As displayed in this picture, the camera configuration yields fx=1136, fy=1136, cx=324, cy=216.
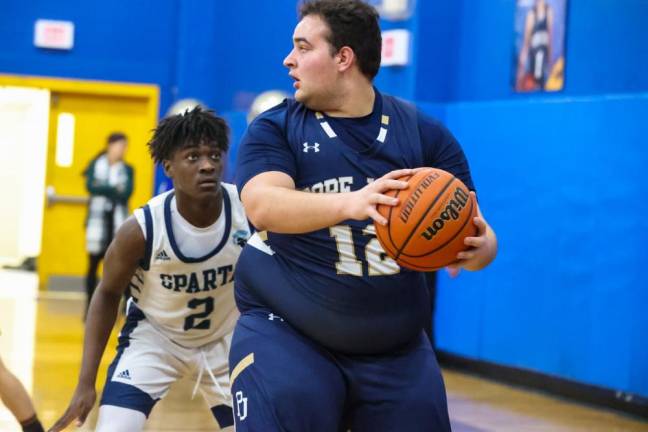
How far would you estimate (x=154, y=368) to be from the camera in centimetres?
395

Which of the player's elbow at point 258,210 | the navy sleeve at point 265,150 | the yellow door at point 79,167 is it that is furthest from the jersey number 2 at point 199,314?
the yellow door at point 79,167

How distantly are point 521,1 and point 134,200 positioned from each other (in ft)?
21.2

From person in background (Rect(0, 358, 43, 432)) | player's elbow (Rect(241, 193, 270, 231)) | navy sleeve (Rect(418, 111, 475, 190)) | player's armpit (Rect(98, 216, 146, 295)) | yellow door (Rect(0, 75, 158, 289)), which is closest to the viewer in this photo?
player's elbow (Rect(241, 193, 270, 231))

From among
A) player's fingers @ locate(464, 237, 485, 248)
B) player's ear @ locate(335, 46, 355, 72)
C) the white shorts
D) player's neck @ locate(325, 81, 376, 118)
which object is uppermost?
player's ear @ locate(335, 46, 355, 72)

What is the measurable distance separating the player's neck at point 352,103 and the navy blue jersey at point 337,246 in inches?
0.8

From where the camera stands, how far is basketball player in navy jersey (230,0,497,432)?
9.04 ft

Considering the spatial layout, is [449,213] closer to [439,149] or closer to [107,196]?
[439,149]

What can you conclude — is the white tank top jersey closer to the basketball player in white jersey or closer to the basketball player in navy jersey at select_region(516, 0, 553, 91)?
the basketball player in white jersey

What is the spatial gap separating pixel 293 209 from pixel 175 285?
1.53 meters

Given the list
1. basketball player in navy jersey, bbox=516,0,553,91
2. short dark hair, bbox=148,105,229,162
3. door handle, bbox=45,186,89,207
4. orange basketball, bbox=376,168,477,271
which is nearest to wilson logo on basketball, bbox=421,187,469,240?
orange basketball, bbox=376,168,477,271

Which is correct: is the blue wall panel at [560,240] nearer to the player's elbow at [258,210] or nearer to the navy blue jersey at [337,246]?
the navy blue jersey at [337,246]

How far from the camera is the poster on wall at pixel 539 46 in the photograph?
757 cm

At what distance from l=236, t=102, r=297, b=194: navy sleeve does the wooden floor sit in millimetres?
3139

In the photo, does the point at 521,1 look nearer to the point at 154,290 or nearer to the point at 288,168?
the point at 154,290
